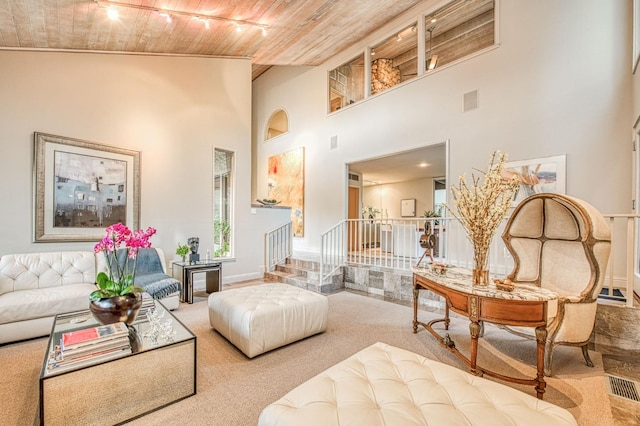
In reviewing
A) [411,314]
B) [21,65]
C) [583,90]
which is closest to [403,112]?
[583,90]

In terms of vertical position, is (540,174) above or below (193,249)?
above

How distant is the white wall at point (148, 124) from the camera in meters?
3.55

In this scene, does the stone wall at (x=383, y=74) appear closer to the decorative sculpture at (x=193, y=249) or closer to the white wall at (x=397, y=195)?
the white wall at (x=397, y=195)

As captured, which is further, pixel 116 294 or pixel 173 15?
pixel 173 15

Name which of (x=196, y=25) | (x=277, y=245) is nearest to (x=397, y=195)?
(x=277, y=245)

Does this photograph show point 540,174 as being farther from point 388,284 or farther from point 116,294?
point 116,294

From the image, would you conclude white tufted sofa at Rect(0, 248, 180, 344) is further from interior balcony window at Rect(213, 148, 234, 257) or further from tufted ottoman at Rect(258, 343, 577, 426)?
tufted ottoman at Rect(258, 343, 577, 426)

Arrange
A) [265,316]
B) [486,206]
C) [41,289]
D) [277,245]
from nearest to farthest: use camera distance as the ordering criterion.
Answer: [486,206] → [265,316] → [41,289] → [277,245]

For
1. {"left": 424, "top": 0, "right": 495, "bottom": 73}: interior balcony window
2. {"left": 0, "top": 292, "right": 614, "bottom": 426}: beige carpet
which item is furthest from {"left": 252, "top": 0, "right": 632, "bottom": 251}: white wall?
{"left": 0, "top": 292, "right": 614, "bottom": 426}: beige carpet

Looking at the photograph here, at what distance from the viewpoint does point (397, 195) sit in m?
11.0

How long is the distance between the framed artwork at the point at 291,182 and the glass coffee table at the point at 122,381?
19.4 feet

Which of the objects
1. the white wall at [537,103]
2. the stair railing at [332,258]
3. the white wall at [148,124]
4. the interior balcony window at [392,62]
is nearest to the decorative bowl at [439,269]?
the stair railing at [332,258]

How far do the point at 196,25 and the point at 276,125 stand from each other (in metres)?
5.33

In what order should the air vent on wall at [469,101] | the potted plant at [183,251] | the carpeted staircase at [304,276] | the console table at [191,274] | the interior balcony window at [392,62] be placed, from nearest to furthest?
the console table at [191,274] < the potted plant at [183,251] < the air vent on wall at [469,101] < the carpeted staircase at [304,276] < the interior balcony window at [392,62]
